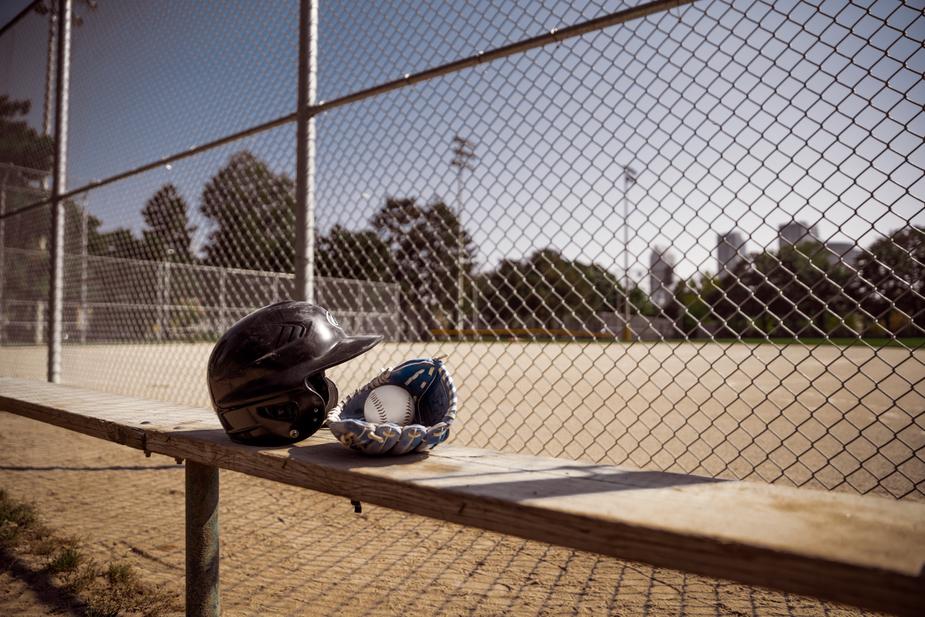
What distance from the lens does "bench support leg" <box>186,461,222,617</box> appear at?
1.91 meters

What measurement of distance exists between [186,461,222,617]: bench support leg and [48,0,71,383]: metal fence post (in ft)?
14.1

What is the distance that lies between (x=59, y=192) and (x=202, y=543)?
15.7ft

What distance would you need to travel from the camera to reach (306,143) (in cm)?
308

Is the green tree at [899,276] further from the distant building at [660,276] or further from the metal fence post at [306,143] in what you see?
the metal fence post at [306,143]

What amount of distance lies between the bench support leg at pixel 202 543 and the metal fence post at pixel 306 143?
1.33 m

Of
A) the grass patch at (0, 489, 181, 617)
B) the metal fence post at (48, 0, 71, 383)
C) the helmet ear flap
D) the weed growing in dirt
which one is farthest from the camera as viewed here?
the metal fence post at (48, 0, 71, 383)

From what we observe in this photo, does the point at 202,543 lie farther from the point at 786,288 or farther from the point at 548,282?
the point at 786,288

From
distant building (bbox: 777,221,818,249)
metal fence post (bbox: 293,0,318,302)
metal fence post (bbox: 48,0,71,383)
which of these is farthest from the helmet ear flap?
metal fence post (bbox: 48,0,71,383)

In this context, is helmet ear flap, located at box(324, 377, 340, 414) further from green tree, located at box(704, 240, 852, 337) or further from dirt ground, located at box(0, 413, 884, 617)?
green tree, located at box(704, 240, 852, 337)

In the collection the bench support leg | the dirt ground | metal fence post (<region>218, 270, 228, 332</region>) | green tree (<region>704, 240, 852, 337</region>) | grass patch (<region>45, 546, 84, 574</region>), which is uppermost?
metal fence post (<region>218, 270, 228, 332</region>)

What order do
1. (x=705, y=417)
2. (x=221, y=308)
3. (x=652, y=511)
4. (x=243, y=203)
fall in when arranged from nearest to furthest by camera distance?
(x=652, y=511) → (x=705, y=417) → (x=243, y=203) → (x=221, y=308)

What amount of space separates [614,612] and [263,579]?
148 cm

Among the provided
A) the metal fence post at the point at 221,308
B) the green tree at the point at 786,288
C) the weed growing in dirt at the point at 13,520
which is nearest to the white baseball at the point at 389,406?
the green tree at the point at 786,288

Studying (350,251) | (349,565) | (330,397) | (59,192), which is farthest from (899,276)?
(59,192)
